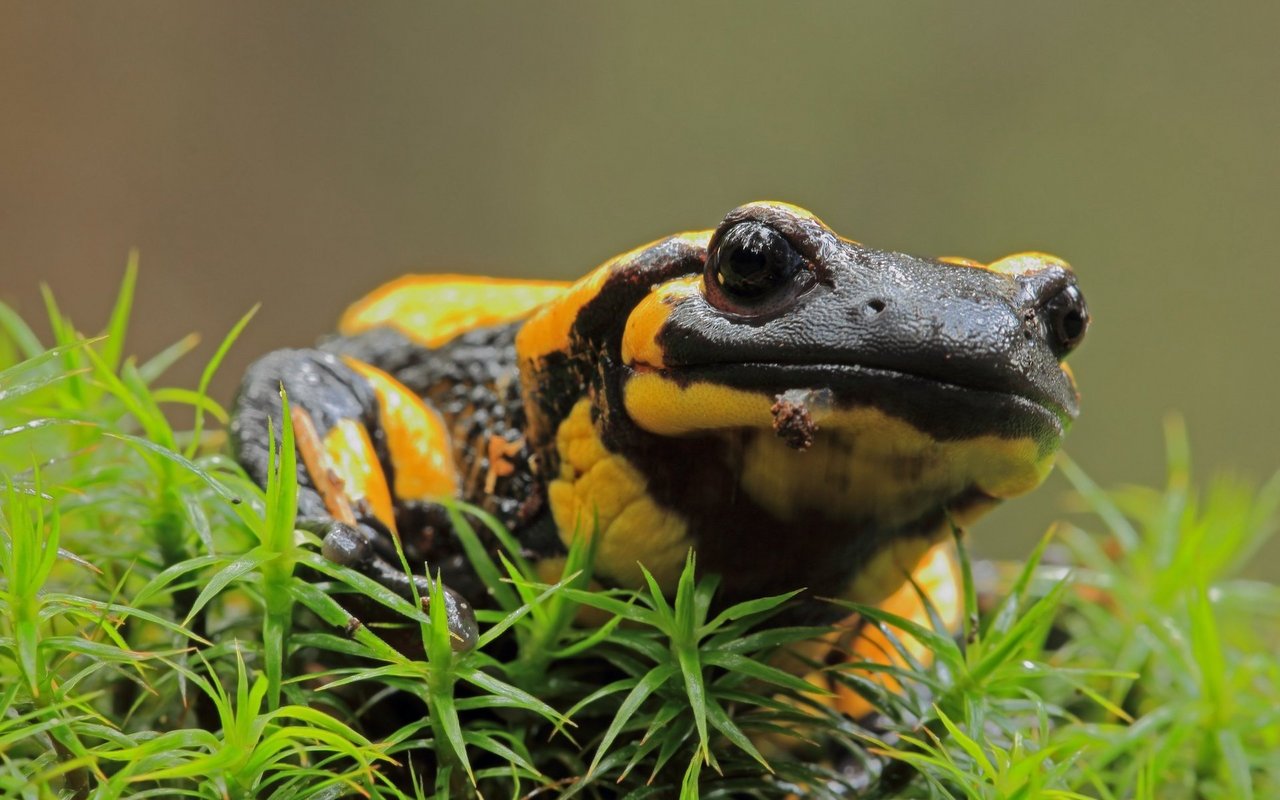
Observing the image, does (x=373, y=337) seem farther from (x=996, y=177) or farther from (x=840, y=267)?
(x=996, y=177)

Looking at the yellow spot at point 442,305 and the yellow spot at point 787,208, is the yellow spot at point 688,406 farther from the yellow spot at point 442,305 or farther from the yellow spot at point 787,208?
the yellow spot at point 442,305

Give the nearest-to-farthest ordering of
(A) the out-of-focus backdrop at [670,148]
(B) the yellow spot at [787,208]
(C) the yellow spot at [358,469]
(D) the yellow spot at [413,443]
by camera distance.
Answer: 1. (B) the yellow spot at [787,208]
2. (C) the yellow spot at [358,469]
3. (D) the yellow spot at [413,443]
4. (A) the out-of-focus backdrop at [670,148]

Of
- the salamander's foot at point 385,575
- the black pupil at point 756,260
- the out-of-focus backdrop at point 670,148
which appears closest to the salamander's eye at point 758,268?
the black pupil at point 756,260

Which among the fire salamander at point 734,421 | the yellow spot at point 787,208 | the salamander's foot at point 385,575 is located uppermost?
the yellow spot at point 787,208

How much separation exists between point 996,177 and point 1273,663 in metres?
3.89

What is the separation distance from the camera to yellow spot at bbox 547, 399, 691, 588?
1285 mm

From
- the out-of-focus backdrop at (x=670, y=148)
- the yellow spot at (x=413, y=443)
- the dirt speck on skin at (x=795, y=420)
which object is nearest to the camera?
the dirt speck on skin at (x=795, y=420)

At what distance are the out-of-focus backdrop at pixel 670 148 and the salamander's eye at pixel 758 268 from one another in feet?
12.0

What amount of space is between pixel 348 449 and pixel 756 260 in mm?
591

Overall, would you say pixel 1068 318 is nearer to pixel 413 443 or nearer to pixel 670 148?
pixel 413 443

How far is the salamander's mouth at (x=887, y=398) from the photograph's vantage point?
1.07m

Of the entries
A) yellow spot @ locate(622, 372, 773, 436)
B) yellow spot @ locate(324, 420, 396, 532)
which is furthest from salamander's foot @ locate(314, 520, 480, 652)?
yellow spot @ locate(622, 372, 773, 436)

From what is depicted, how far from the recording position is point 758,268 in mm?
1153

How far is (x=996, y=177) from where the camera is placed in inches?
207
